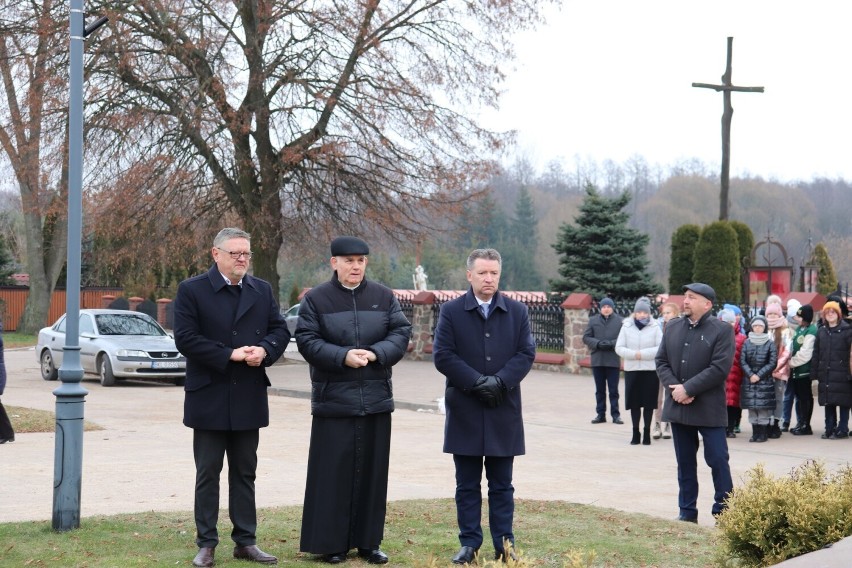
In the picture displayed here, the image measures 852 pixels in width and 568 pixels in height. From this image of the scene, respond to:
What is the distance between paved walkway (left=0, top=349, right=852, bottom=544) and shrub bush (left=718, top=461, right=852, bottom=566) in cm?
230

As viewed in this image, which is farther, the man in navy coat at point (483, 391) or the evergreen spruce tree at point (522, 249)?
the evergreen spruce tree at point (522, 249)

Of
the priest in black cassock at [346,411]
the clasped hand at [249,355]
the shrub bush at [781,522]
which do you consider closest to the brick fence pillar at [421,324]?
the priest in black cassock at [346,411]

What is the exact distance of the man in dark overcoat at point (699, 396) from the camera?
8.55m

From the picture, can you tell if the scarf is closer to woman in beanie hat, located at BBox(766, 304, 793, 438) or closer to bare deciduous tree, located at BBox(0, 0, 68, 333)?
woman in beanie hat, located at BBox(766, 304, 793, 438)

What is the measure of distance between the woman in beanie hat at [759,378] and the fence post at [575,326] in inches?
401

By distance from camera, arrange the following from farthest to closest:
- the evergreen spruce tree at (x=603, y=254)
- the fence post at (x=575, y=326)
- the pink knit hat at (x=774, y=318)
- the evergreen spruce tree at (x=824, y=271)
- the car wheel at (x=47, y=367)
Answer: the evergreen spruce tree at (x=824, y=271), the evergreen spruce tree at (x=603, y=254), the fence post at (x=575, y=326), the car wheel at (x=47, y=367), the pink knit hat at (x=774, y=318)

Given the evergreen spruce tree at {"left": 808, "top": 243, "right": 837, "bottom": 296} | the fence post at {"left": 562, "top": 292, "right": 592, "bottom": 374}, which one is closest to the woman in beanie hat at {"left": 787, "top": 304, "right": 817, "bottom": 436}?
the fence post at {"left": 562, "top": 292, "right": 592, "bottom": 374}

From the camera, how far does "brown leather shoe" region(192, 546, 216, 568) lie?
640cm

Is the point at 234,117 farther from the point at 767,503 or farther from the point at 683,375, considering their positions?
the point at 767,503

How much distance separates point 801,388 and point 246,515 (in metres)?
10.7

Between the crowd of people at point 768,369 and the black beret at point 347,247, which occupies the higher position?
the black beret at point 347,247

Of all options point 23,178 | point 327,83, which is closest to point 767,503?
point 327,83

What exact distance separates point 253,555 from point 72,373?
6.47 ft

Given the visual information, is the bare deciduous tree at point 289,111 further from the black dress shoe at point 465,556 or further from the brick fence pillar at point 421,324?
the black dress shoe at point 465,556
